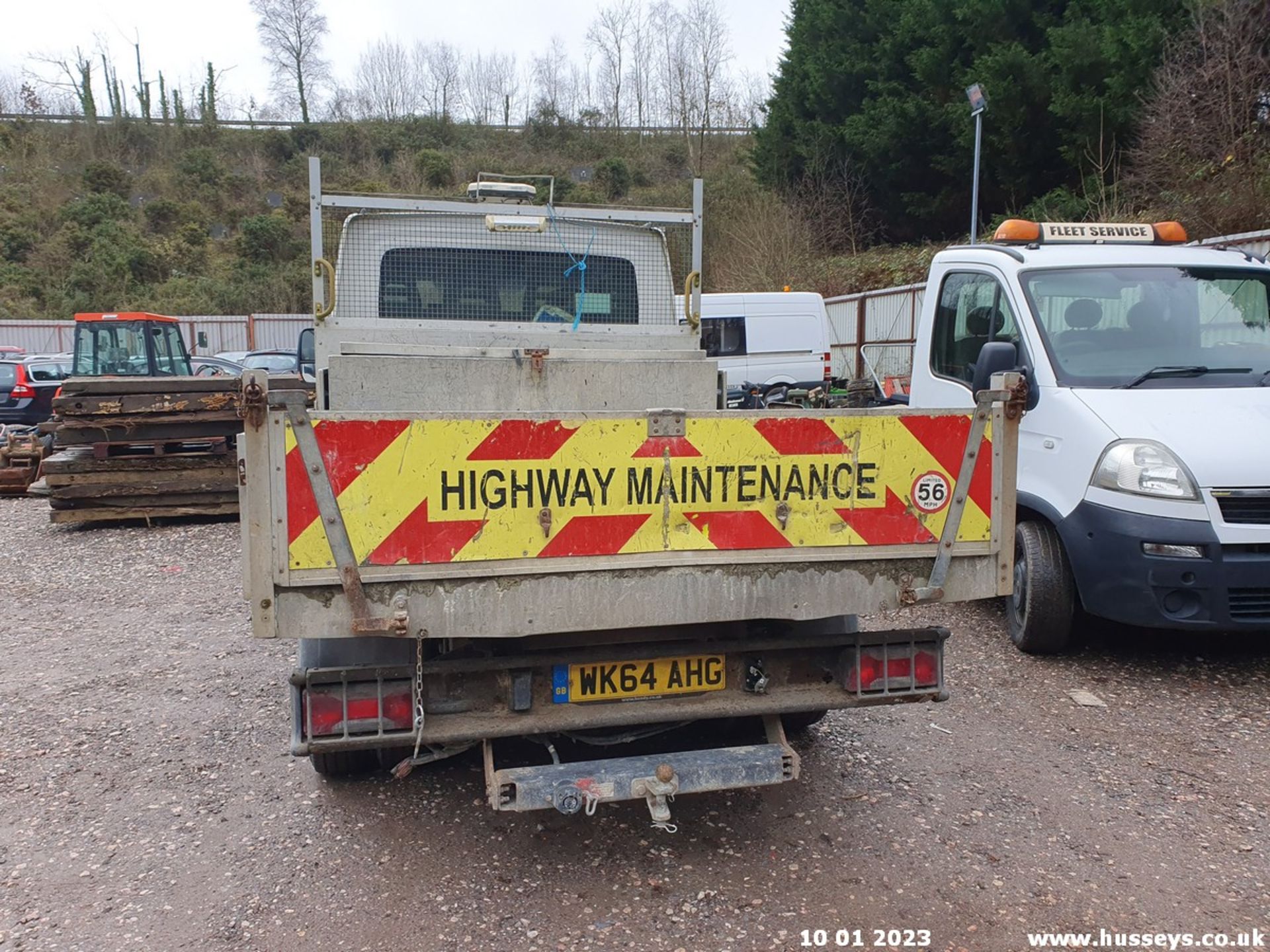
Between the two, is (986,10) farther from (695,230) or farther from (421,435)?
(421,435)

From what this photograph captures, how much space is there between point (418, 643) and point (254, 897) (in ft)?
3.36

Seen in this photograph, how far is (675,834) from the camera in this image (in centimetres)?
345

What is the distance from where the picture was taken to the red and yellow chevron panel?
2.75 metres

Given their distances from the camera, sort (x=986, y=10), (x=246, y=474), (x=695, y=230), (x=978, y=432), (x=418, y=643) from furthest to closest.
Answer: (x=986, y=10), (x=695, y=230), (x=978, y=432), (x=418, y=643), (x=246, y=474)

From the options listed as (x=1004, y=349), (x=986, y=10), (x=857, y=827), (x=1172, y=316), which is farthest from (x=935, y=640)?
→ (x=986, y=10)

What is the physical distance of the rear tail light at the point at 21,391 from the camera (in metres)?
15.7

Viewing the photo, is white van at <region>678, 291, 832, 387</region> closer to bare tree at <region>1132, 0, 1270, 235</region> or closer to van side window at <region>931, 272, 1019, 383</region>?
bare tree at <region>1132, 0, 1270, 235</region>

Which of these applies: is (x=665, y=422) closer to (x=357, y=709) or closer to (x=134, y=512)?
(x=357, y=709)

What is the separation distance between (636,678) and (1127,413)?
318cm

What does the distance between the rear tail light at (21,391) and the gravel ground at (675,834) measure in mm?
12945

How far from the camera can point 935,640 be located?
338 cm

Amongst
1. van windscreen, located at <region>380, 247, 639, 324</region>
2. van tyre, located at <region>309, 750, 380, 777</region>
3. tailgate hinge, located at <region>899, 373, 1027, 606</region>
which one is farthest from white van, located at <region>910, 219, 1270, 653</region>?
van tyre, located at <region>309, 750, 380, 777</region>

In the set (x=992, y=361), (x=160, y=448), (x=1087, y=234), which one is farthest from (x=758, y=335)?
(x=992, y=361)

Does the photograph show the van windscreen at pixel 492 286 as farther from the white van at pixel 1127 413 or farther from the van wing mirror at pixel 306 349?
the white van at pixel 1127 413
